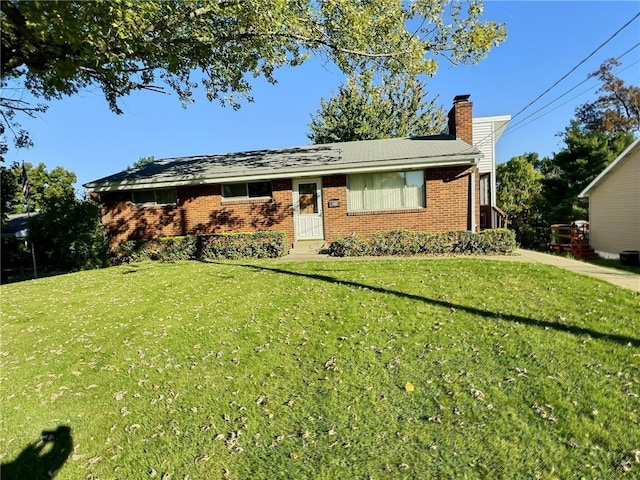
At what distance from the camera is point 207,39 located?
8.66 metres

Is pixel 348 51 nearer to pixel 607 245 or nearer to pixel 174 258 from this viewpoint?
pixel 174 258

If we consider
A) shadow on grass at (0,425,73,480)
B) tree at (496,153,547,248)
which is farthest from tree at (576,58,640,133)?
shadow on grass at (0,425,73,480)

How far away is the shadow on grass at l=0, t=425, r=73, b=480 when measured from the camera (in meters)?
3.09

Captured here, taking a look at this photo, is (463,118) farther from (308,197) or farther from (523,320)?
(523,320)

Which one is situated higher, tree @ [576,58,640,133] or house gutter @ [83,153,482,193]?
tree @ [576,58,640,133]

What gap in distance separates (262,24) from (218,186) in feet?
21.7

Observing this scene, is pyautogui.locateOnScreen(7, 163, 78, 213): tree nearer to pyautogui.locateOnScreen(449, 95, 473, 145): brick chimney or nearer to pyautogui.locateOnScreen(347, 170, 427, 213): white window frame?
pyautogui.locateOnScreen(347, 170, 427, 213): white window frame

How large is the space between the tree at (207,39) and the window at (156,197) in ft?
11.0

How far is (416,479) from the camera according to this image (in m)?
2.69

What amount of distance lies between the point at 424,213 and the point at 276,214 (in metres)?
5.39

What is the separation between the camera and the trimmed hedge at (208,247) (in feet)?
38.8

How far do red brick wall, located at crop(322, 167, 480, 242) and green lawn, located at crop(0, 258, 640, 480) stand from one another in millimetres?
5425

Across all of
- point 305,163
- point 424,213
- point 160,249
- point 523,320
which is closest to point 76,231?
point 160,249

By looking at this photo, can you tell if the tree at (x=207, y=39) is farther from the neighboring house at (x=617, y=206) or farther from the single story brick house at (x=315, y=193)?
the neighboring house at (x=617, y=206)
